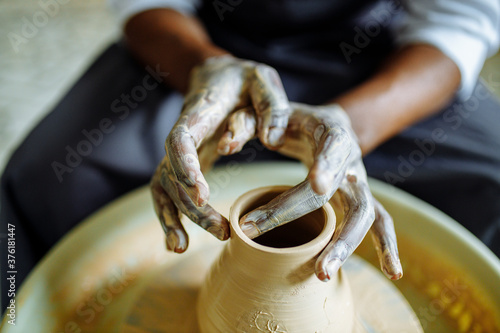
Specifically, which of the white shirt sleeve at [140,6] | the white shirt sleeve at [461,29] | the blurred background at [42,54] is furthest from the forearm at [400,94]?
the blurred background at [42,54]

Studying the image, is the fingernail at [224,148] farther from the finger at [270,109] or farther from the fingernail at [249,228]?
the fingernail at [249,228]

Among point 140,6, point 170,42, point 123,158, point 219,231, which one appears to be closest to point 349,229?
point 219,231

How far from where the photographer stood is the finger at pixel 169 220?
0.91 m

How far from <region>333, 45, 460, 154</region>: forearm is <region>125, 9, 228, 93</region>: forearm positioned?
46cm

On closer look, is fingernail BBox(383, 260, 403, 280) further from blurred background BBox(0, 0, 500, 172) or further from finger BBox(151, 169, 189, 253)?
blurred background BBox(0, 0, 500, 172)

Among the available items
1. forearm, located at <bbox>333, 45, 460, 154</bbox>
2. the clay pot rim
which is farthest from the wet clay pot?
forearm, located at <bbox>333, 45, 460, 154</bbox>

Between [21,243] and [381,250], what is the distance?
1.10 meters

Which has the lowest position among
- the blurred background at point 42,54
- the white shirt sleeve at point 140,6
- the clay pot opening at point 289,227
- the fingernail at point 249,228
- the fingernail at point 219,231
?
the blurred background at point 42,54

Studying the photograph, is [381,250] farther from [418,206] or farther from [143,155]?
[143,155]

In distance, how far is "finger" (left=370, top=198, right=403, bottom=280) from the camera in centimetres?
81

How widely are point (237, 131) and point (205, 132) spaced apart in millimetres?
67

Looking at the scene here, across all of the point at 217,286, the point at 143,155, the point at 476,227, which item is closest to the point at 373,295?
the point at 217,286

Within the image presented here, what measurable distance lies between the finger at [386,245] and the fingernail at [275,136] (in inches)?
9.5

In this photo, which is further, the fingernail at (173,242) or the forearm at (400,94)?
the forearm at (400,94)
